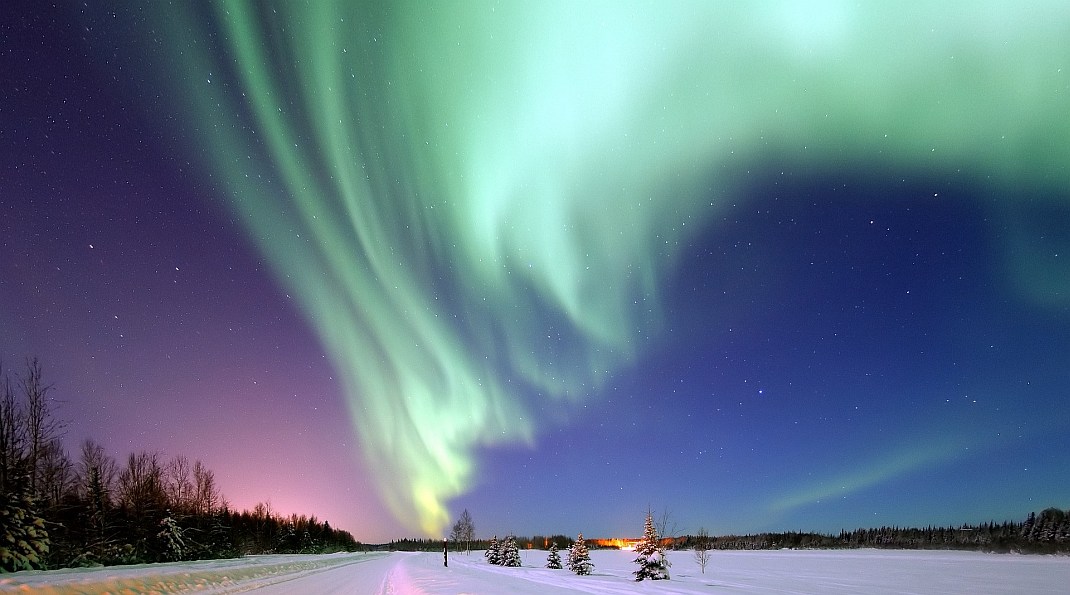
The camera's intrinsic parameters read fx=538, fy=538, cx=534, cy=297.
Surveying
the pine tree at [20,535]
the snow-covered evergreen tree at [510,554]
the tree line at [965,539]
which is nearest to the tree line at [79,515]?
the pine tree at [20,535]

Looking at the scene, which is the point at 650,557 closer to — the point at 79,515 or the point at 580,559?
the point at 580,559

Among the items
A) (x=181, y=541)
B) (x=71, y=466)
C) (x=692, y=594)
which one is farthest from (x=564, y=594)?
(x=71, y=466)

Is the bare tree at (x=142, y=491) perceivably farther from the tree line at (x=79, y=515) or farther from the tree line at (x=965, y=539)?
the tree line at (x=965, y=539)

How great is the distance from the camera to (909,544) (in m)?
163

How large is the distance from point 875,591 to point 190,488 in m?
78.6

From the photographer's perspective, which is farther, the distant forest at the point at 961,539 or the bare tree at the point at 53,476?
the distant forest at the point at 961,539

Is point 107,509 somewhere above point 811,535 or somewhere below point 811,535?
above

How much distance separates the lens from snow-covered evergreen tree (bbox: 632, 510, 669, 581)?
37.9 metres

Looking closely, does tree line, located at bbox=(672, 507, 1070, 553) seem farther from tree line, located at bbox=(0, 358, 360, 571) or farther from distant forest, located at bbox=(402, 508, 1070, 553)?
tree line, located at bbox=(0, 358, 360, 571)

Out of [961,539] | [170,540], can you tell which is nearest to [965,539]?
[961,539]

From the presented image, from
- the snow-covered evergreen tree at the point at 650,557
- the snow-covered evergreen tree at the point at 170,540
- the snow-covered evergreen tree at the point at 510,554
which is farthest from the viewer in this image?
the snow-covered evergreen tree at the point at 510,554

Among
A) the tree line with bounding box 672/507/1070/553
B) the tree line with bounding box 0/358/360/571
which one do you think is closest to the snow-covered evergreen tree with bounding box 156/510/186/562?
the tree line with bounding box 0/358/360/571

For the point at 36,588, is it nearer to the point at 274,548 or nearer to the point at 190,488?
the point at 190,488

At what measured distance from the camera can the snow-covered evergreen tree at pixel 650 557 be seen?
37.9 metres
